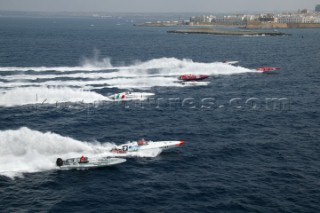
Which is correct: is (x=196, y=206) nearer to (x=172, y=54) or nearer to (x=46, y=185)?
(x=46, y=185)

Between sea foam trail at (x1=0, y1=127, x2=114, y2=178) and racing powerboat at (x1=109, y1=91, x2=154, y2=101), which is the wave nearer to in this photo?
sea foam trail at (x1=0, y1=127, x2=114, y2=178)

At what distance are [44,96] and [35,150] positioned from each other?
29.5 metres

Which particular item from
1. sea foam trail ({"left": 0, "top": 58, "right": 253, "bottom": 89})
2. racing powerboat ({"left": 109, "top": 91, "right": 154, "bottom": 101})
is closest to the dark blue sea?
sea foam trail ({"left": 0, "top": 58, "right": 253, "bottom": 89})

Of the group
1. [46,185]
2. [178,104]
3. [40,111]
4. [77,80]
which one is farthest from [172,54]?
[46,185]

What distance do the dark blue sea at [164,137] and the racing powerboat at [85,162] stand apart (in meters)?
0.68

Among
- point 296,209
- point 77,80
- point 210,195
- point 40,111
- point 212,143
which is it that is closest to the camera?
point 296,209

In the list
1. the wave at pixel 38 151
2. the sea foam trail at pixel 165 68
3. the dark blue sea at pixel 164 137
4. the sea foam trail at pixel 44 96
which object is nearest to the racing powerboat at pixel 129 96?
the dark blue sea at pixel 164 137

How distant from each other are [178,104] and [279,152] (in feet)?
91.1

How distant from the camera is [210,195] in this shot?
126ft

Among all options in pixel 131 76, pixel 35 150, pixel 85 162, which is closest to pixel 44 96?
pixel 131 76

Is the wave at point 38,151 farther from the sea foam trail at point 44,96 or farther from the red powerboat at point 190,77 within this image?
the red powerboat at point 190,77

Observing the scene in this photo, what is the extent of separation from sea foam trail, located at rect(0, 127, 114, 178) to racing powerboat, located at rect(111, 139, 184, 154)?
1733 millimetres

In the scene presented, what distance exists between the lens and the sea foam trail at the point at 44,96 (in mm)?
71562

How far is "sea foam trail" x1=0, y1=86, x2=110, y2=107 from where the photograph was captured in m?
71.6
